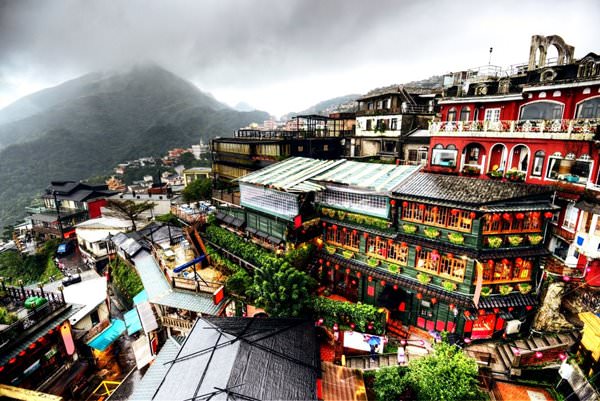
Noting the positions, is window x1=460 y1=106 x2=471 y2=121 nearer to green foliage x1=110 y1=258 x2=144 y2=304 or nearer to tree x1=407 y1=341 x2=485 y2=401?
tree x1=407 y1=341 x2=485 y2=401

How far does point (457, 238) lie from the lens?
1862 centimetres

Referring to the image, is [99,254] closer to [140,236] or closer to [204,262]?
[140,236]

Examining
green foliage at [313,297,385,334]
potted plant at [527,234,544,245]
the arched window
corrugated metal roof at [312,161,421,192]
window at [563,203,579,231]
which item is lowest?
green foliage at [313,297,385,334]

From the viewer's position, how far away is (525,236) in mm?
18953

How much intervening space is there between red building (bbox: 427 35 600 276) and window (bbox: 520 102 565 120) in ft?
0.21

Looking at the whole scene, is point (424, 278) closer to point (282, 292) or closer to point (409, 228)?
point (409, 228)

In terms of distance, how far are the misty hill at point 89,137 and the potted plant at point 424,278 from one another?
11962 centimetres

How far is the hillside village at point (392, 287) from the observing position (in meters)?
14.7

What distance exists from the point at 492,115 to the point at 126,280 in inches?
1761

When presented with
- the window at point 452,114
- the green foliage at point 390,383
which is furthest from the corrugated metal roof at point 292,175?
the green foliage at point 390,383

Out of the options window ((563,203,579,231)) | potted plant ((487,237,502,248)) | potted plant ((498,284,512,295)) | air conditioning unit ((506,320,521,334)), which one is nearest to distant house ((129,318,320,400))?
potted plant ((487,237,502,248))

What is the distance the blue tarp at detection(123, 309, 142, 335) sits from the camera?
957 inches

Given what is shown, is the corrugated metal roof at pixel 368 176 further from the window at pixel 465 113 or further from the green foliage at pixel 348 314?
the green foliage at pixel 348 314

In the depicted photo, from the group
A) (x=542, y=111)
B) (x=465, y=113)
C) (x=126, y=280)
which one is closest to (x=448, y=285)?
(x=542, y=111)
